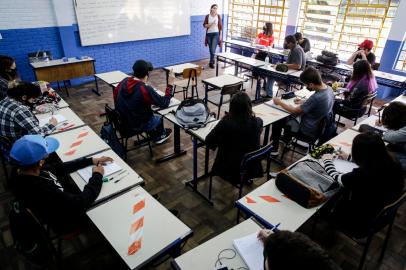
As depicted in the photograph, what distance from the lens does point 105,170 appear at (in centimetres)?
237

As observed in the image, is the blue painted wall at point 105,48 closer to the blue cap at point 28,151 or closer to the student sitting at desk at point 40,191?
the student sitting at desk at point 40,191

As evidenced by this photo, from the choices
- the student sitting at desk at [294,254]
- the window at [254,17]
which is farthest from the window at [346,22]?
the student sitting at desk at [294,254]

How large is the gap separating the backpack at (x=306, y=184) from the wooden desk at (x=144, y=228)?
0.80 metres

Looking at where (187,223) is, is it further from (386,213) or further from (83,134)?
(386,213)

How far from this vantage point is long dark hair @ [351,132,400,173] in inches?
75.1

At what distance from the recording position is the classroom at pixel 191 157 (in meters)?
1.79

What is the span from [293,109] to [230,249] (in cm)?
232

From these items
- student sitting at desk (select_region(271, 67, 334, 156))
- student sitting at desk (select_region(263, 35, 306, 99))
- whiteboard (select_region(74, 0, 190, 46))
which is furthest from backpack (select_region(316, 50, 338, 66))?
whiteboard (select_region(74, 0, 190, 46))

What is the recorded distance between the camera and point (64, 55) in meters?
Answer: 6.43

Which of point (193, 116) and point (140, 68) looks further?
point (140, 68)

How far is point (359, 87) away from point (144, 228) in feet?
12.2

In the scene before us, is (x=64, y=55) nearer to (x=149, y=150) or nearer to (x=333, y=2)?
(x=149, y=150)

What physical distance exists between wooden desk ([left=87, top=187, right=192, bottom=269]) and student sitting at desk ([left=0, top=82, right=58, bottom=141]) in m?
1.43

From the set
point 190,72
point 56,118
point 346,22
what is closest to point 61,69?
point 190,72
